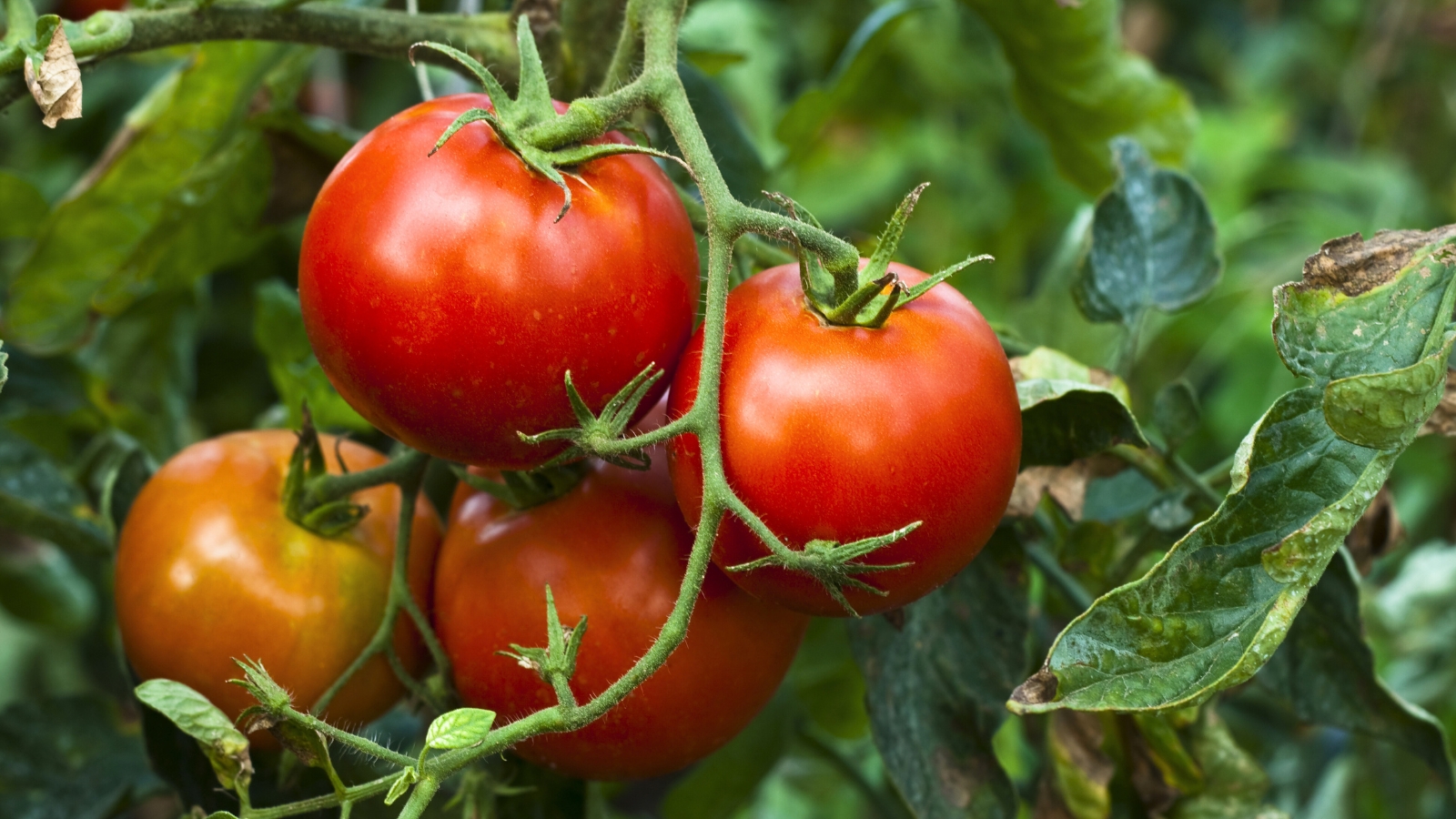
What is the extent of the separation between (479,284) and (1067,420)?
28cm

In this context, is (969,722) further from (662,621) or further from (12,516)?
(12,516)

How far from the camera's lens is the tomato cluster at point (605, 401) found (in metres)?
0.44

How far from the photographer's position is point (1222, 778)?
0.66 meters

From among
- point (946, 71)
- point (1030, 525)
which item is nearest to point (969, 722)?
point (1030, 525)

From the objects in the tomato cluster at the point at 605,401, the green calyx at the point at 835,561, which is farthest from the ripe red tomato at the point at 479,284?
the green calyx at the point at 835,561

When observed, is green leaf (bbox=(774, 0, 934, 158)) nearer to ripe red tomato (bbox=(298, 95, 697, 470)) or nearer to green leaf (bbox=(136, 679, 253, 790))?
ripe red tomato (bbox=(298, 95, 697, 470))

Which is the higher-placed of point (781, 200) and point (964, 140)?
point (781, 200)

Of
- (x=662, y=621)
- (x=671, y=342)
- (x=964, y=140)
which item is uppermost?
(x=671, y=342)

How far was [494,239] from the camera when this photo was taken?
1.43 feet

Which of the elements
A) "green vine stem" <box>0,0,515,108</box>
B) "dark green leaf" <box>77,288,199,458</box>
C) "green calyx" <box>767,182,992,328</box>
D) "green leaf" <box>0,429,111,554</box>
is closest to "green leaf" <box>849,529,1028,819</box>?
"green calyx" <box>767,182,992,328</box>

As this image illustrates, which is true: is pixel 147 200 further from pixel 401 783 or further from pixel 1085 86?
pixel 1085 86

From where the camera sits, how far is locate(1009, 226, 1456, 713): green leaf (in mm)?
430

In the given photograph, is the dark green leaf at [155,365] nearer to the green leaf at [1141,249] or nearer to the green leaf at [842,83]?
the green leaf at [842,83]

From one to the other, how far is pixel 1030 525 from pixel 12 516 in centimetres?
61
